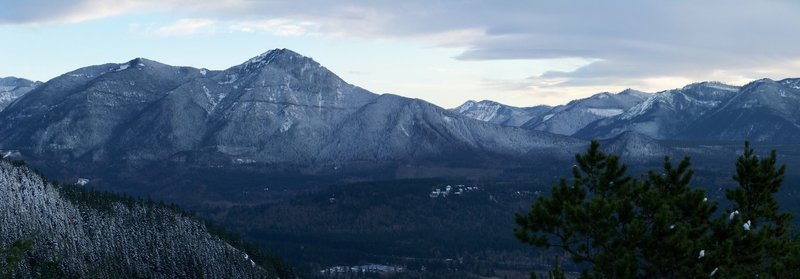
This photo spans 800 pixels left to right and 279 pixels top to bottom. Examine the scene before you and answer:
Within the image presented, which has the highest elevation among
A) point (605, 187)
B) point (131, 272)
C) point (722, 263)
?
point (605, 187)

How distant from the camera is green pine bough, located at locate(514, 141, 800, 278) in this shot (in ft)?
187

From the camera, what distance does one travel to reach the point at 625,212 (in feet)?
191

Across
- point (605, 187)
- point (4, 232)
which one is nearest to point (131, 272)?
point (4, 232)

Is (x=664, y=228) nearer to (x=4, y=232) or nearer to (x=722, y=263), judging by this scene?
(x=722, y=263)

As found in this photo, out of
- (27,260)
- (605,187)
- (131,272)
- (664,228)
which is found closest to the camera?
(664,228)

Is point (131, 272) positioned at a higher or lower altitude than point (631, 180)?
lower

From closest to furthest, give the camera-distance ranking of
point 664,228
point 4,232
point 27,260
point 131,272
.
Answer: point 664,228 → point 27,260 → point 4,232 → point 131,272

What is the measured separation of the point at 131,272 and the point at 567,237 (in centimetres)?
15642

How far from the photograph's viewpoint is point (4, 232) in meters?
187

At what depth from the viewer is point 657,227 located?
5694cm

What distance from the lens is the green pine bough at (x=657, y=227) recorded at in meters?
57.1

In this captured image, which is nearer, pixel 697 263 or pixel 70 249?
pixel 697 263

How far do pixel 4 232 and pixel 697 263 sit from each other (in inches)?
6367

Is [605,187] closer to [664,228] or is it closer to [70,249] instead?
[664,228]
